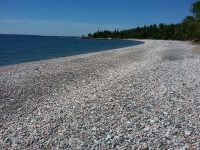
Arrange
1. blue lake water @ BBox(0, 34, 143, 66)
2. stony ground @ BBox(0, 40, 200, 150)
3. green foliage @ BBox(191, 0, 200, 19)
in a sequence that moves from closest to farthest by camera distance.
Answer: stony ground @ BBox(0, 40, 200, 150)
blue lake water @ BBox(0, 34, 143, 66)
green foliage @ BBox(191, 0, 200, 19)

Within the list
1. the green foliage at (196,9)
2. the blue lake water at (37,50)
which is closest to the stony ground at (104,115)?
the blue lake water at (37,50)

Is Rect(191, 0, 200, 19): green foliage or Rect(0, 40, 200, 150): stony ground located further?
Rect(191, 0, 200, 19): green foliage

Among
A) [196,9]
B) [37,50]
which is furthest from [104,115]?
[196,9]

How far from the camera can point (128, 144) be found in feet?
25.5

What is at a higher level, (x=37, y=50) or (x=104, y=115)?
(x=104, y=115)

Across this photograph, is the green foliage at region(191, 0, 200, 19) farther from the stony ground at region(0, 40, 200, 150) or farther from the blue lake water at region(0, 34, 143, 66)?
the stony ground at region(0, 40, 200, 150)

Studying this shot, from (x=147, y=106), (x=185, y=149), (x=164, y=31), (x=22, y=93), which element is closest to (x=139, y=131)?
(x=185, y=149)

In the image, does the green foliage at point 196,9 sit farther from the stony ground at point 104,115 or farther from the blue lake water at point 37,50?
the stony ground at point 104,115

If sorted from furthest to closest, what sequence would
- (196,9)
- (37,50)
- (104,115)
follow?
(196,9), (37,50), (104,115)

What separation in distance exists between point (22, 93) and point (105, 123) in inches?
274

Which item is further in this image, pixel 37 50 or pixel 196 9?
pixel 196 9

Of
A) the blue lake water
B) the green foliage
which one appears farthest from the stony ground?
the green foliage

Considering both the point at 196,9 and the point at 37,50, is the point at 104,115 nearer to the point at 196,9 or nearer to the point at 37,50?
the point at 37,50

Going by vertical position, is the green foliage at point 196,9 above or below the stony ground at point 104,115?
above
